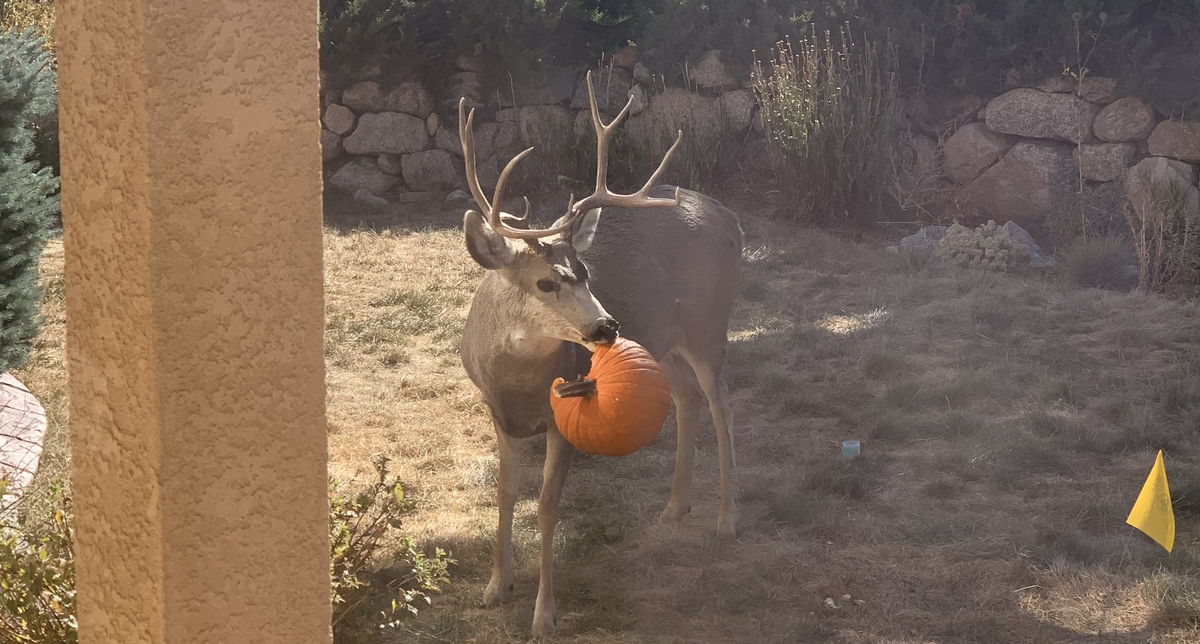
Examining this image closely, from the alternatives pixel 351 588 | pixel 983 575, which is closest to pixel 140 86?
pixel 351 588

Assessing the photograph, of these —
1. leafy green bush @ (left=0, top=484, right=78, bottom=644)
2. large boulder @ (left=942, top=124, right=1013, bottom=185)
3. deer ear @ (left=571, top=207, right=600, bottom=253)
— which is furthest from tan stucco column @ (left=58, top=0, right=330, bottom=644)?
large boulder @ (left=942, top=124, right=1013, bottom=185)

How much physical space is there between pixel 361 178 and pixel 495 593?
803 cm

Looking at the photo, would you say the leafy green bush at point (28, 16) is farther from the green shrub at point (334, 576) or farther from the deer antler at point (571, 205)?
the green shrub at point (334, 576)

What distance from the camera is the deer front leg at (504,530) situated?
4.11m

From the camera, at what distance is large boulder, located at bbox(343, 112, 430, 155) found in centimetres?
1145

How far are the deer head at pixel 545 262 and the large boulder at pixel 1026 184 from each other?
6945mm

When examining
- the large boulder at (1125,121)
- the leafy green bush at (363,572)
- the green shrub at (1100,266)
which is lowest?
the leafy green bush at (363,572)

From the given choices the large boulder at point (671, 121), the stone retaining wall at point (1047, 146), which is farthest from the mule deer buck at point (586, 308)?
the large boulder at point (671, 121)

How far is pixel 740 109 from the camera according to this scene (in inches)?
439

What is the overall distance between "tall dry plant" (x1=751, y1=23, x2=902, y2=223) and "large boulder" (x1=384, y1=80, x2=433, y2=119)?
11.7 ft

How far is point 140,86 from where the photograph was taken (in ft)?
4.91

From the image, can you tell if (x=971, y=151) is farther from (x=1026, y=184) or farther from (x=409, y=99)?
(x=409, y=99)

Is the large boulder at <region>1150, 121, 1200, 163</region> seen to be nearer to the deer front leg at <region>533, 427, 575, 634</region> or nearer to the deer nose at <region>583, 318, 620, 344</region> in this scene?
the deer front leg at <region>533, 427, 575, 634</region>

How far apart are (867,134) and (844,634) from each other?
6.86 meters
